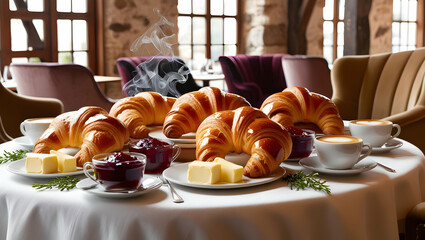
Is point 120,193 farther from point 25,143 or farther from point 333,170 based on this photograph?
point 25,143

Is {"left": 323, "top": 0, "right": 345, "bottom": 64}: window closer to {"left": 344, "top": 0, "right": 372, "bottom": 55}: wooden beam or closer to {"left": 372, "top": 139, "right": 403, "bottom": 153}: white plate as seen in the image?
{"left": 344, "top": 0, "right": 372, "bottom": 55}: wooden beam

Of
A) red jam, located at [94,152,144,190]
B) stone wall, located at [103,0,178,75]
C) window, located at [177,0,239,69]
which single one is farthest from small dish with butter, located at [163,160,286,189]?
window, located at [177,0,239,69]

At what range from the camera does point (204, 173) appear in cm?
116

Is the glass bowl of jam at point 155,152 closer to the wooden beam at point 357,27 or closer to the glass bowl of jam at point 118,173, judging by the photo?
the glass bowl of jam at point 118,173

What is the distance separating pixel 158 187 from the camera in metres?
1.14

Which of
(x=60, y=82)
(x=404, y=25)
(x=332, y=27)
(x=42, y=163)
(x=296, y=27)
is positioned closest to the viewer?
(x=42, y=163)

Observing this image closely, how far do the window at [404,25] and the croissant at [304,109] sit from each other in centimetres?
743

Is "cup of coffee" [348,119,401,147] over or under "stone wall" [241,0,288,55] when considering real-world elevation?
under

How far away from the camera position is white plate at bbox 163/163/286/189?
1.14 m

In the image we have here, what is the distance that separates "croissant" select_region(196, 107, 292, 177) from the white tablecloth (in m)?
0.06

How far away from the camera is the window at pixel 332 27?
308 inches

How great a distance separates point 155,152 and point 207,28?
18.8ft

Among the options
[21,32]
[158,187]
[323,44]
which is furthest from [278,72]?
[158,187]

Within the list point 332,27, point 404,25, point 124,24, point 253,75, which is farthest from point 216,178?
point 404,25
